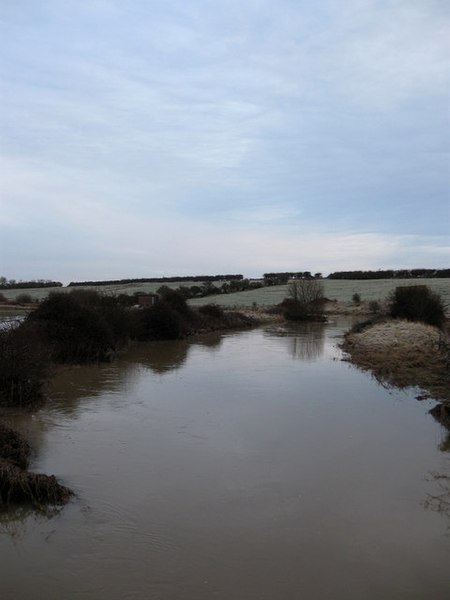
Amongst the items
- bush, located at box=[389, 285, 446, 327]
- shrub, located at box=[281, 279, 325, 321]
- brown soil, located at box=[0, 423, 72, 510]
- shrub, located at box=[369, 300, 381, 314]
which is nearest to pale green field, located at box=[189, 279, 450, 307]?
shrub, located at box=[369, 300, 381, 314]

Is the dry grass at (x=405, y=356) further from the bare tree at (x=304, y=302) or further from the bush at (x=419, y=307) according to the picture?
the bare tree at (x=304, y=302)

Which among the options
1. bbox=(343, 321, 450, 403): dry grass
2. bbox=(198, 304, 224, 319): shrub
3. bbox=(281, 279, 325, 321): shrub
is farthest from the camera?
bbox=(281, 279, 325, 321): shrub

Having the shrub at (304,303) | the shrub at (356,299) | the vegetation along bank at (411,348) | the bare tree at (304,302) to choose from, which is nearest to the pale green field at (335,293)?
the shrub at (356,299)

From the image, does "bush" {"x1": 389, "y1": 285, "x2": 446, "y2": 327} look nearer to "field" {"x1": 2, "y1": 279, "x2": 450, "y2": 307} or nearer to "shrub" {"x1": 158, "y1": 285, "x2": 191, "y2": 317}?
"shrub" {"x1": 158, "y1": 285, "x2": 191, "y2": 317}

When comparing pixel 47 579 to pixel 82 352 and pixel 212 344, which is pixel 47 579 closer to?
pixel 82 352

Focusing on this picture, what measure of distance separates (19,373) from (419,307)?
974 inches

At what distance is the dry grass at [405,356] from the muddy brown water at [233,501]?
7.41 ft

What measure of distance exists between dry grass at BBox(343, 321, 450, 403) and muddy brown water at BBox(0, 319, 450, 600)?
89.0 inches

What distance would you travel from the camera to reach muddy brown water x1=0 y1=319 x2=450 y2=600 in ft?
16.9

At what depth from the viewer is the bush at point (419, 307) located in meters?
31.4

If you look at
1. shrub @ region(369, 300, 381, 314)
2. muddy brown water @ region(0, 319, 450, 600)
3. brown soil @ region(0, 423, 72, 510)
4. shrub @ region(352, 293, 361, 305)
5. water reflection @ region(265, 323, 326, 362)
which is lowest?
water reflection @ region(265, 323, 326, 362)

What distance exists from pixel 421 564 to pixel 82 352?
1666 centimetres

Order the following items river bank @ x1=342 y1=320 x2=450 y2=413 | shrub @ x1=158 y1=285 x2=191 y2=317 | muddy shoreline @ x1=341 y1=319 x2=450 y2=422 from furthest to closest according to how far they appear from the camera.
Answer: shrub @ x1=158 y1=285 x2=191 y2=317 < river bank @ x1=342 y1=320 x2=450 y2=413 < muddy shoreline @ x1=341 y1=319 x2=450 y2=422

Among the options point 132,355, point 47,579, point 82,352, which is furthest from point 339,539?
point 132,355
